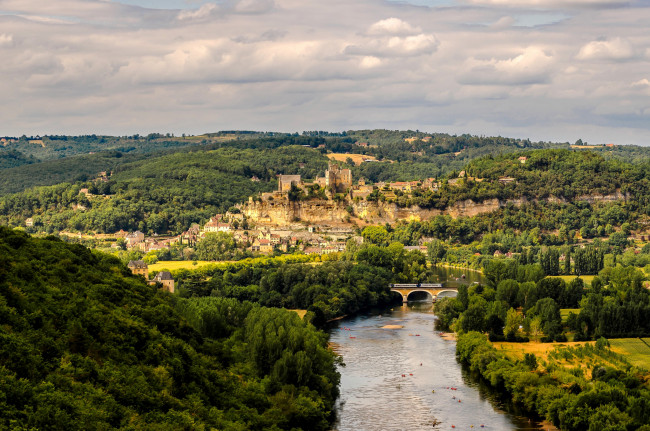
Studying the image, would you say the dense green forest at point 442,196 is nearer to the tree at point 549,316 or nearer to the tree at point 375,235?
the tree at point 375,235

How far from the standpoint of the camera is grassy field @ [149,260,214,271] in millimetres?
94812

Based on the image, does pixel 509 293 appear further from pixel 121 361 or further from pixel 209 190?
pixel 209 190

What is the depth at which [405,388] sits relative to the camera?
171ft

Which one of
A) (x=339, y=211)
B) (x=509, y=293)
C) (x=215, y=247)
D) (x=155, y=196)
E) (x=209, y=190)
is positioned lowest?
(x=215, y=247)

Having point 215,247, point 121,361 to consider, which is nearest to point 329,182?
point 215,247

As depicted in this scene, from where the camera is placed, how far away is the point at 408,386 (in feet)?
173

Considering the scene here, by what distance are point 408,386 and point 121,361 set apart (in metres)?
25.4

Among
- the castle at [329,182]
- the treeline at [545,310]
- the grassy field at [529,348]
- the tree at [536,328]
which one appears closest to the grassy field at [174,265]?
the treeline at [545,310]

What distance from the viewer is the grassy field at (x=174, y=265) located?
311 ft

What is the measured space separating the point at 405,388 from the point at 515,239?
76108 millimetres

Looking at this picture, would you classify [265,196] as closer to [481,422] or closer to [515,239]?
[515,239]

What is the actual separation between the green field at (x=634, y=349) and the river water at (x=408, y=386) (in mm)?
9012

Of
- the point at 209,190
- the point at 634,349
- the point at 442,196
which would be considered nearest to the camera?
the point at 634,349

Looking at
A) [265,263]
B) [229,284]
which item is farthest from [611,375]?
[265,263]
